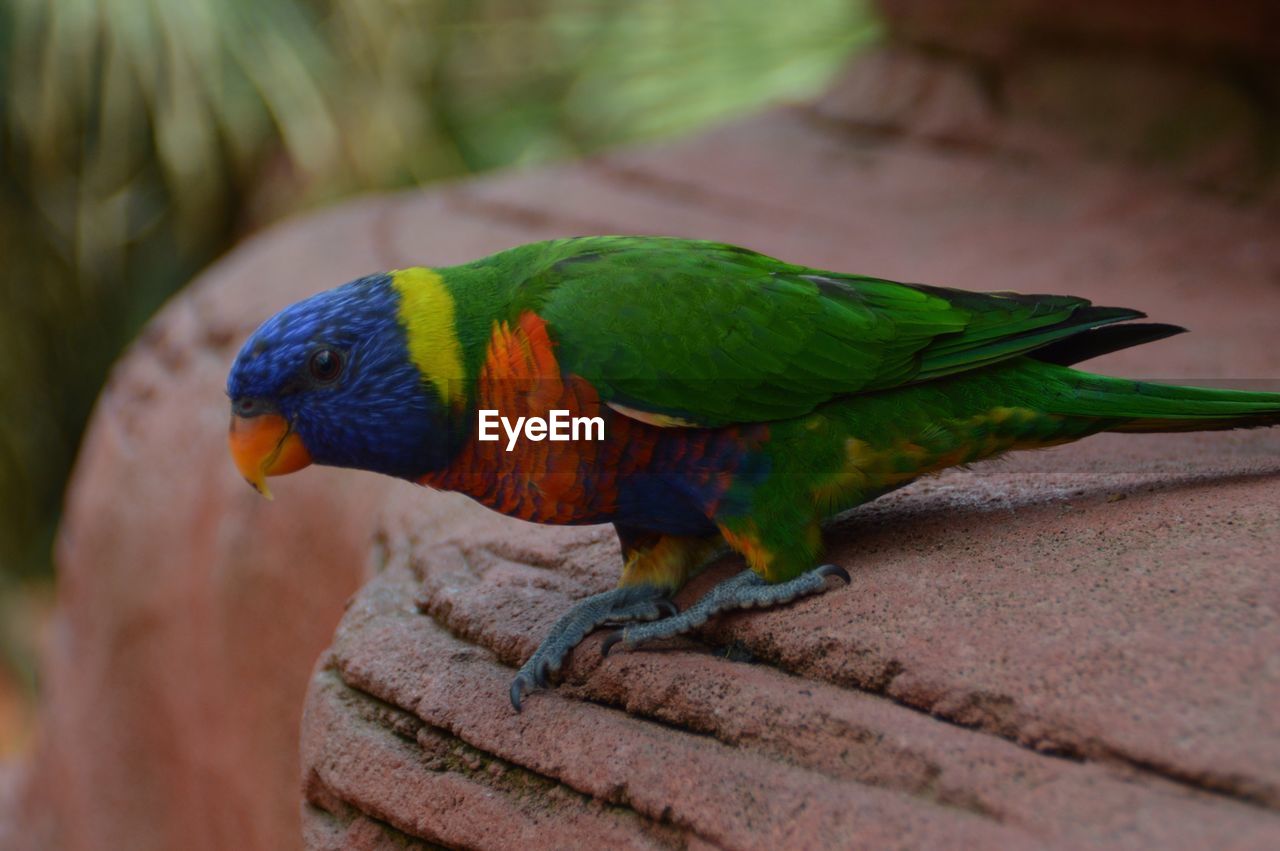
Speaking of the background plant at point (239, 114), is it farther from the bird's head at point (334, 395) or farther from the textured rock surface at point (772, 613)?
the bird's head at point (334, 395)

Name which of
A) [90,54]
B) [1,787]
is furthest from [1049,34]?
[1,787]

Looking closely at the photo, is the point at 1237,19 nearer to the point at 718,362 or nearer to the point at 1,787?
the point at 718,362

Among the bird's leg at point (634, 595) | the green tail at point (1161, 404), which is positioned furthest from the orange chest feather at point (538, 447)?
the green tail at point (1161, 404)

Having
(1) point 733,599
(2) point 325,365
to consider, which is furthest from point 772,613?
(2) point 325,365

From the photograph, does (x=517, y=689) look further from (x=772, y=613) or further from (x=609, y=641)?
(x=772, y=613)

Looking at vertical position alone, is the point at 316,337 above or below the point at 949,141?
below
